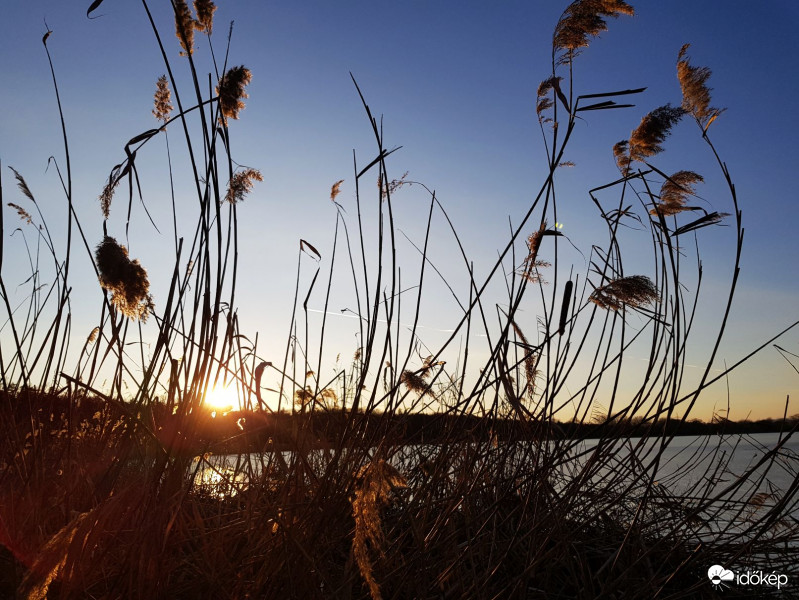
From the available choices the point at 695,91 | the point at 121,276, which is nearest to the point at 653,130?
the point at 695,91

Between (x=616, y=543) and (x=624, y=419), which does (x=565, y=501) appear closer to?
(x=624, y=419)

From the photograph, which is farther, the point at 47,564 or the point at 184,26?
the point at 184,26

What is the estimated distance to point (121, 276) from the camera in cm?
131

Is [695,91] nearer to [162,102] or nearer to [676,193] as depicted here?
[676,193]

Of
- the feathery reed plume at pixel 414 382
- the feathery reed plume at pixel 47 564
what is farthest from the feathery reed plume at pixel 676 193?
the feathery reed plume at pixel 47 564

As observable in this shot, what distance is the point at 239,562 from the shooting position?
126 cm

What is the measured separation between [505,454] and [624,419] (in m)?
0.36

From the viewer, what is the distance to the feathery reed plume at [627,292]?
1.67 metres

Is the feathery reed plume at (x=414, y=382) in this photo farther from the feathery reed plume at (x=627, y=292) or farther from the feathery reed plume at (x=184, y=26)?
the feathery reed plume at (x=184, y=26)

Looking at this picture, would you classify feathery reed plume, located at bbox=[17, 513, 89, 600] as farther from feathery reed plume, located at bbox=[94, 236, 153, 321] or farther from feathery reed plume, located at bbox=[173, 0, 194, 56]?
feathery reed plume, located at bbox=[173, 0, 194, 56]

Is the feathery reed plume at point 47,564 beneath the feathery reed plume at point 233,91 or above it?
beneath

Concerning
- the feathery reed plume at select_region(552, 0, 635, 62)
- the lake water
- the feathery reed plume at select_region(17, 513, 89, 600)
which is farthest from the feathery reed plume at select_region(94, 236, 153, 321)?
the feathery reed plume at select_region(552, 0, 635, 62)

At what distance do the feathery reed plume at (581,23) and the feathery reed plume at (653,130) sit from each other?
0.40 meters

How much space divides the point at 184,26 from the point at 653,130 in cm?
158
